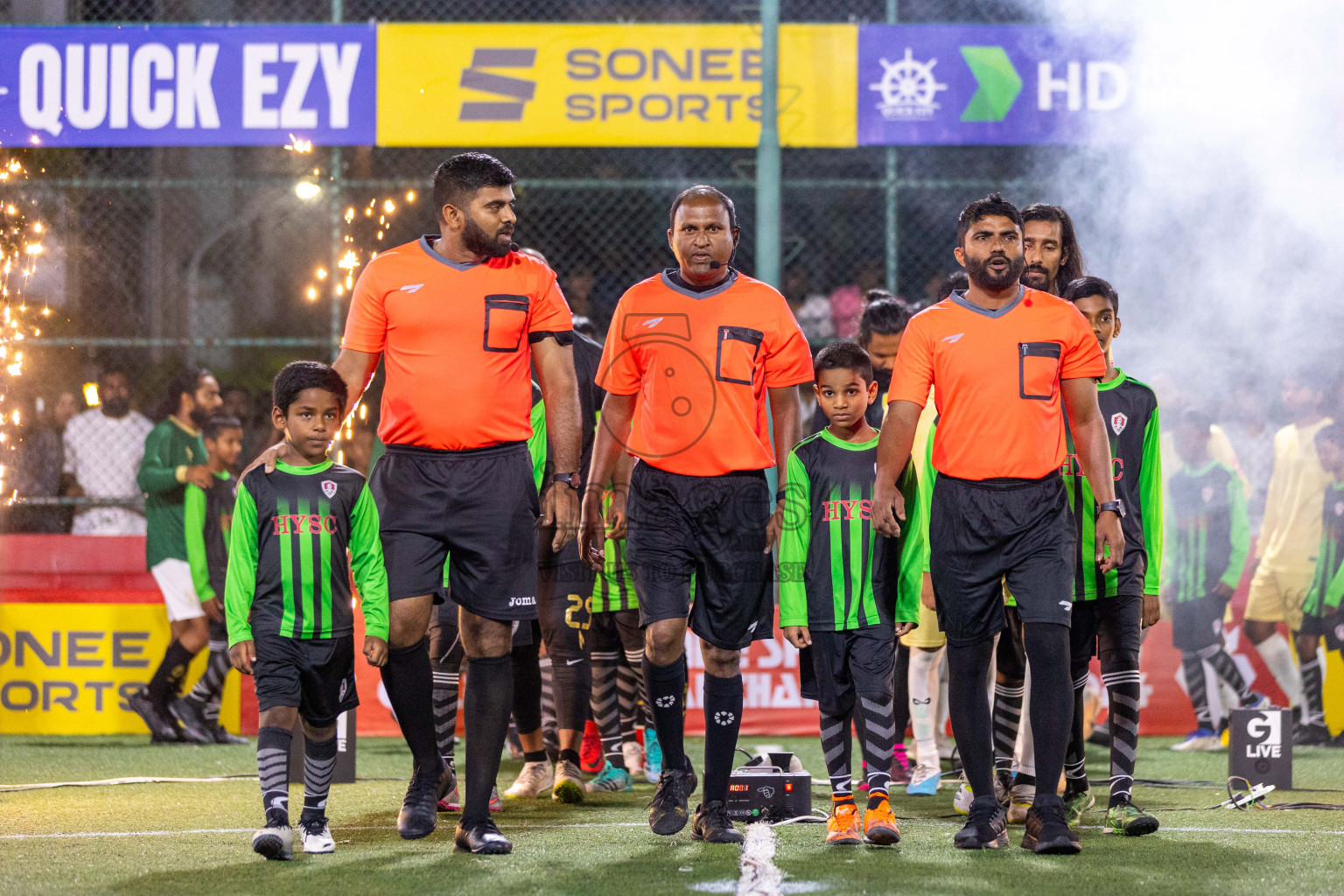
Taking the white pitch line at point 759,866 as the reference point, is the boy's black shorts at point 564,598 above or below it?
above

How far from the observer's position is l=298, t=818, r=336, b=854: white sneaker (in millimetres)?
4598

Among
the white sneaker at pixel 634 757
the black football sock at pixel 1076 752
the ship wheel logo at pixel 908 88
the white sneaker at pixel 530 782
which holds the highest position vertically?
the ship wheel logo at pixel 908 88

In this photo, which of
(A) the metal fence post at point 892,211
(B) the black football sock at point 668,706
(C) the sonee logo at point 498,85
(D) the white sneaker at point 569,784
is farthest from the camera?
(C) the sonee logo at point 498,85

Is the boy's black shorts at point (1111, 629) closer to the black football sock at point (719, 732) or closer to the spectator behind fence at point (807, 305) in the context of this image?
the black football sock at point (719, 732)

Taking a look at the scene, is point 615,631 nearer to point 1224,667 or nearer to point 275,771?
point 275,771

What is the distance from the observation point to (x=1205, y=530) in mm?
8805

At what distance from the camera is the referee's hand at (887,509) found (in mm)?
4711

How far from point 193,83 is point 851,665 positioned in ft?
26.1

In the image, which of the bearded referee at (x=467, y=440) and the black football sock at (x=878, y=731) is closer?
the bearded referee at (x=467, y=440)

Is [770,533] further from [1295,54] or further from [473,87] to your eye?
[1295,54]

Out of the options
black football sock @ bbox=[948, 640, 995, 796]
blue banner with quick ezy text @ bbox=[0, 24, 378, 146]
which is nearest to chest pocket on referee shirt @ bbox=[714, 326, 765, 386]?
black football sock @ bbox=[948, 640, 995, 796]

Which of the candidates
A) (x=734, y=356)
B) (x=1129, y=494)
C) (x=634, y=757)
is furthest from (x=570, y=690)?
(x=1129, y=494)

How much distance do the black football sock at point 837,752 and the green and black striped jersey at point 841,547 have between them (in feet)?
1.05

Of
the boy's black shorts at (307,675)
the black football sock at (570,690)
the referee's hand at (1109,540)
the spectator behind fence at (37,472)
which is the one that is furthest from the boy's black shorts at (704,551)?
the spectator behind fence at (37,472)
